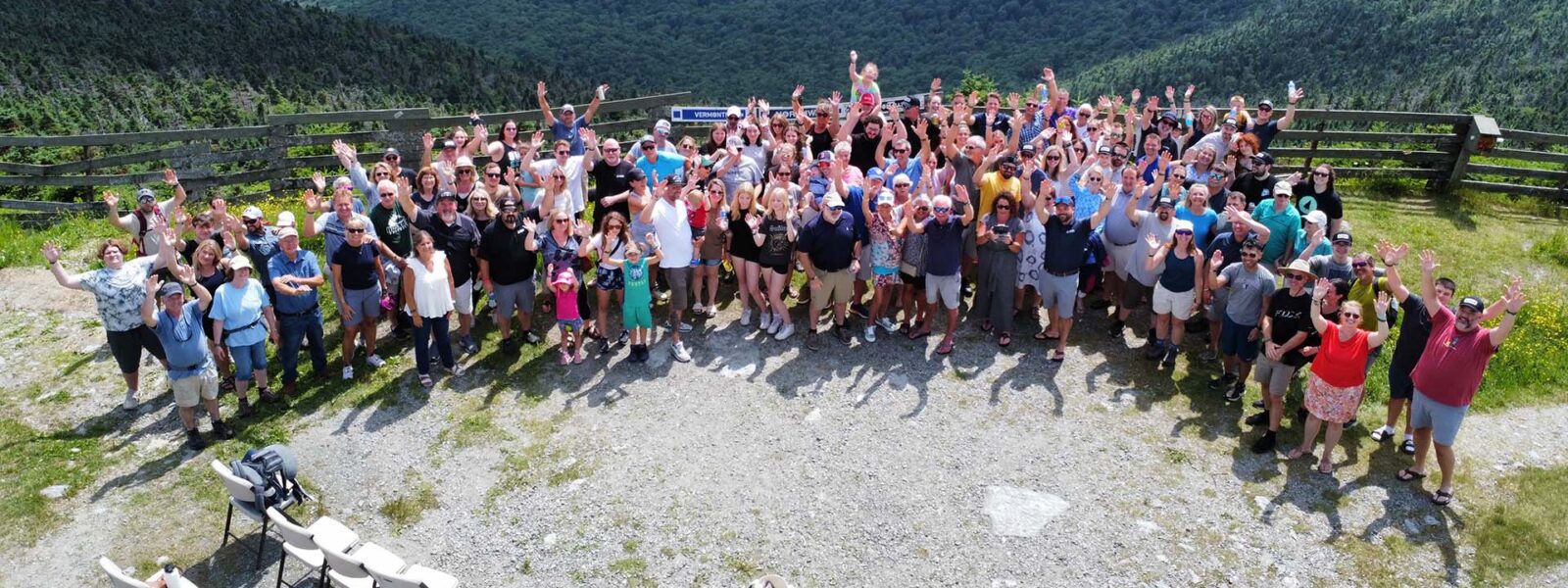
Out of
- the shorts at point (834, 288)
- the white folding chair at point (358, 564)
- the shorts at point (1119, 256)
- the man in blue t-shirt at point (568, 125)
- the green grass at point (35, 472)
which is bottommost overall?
the green grass at point (35, 472)

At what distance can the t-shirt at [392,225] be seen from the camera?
380 inches

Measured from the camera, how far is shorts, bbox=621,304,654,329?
9742 mm

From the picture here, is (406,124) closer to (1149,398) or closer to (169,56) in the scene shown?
(1149,398)

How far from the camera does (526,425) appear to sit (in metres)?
8.85

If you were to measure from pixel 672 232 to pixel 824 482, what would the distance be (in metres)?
3.33

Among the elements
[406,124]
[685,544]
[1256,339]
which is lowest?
[685,544]

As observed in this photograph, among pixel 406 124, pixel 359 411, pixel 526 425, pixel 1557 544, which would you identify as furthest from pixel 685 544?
pixel 406 124

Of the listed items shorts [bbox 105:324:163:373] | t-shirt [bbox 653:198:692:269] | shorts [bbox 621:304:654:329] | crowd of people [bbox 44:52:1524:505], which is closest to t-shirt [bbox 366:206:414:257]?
crowd of people [bbox 44:52:1524:505]

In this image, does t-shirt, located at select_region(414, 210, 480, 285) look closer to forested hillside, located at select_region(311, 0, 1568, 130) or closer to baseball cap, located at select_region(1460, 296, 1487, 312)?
baseball cap, located at select_region(1460, 296, 1487, 312)

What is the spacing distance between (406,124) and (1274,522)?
13552 millimetres

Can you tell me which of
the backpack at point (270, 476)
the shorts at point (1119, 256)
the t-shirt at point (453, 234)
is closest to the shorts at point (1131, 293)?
the shorts at point (1119, 256)

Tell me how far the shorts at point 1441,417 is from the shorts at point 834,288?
514 centimetres

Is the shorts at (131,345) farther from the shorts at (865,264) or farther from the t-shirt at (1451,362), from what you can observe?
the t-shirt at (1451,362)

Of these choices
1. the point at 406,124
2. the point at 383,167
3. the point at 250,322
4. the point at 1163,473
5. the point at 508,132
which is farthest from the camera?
the point at 406,124
